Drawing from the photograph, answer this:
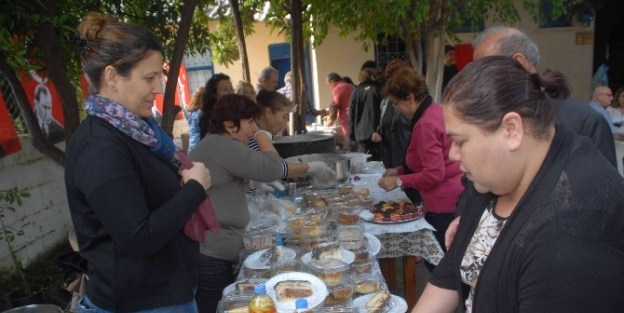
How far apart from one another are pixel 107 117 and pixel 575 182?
1302 mm

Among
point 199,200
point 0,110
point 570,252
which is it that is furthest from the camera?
point 0,110

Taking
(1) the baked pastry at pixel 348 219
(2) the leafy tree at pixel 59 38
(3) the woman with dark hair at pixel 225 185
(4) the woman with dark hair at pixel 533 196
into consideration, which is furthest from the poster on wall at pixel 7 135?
(4) the woman with dark hair at pixel 533 196

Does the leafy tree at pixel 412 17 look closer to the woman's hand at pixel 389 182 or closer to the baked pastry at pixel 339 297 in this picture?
the woman's hand at pixel 389 182

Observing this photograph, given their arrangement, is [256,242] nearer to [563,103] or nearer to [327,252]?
[327,252]

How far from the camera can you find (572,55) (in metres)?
9.82

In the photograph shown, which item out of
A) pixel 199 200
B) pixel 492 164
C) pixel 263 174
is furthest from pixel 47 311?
pixel 492 164

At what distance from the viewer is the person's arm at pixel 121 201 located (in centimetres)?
138

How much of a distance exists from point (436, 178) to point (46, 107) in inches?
148

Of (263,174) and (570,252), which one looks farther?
(263,174)

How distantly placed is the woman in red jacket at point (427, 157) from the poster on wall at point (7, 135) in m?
3.02

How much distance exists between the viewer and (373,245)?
7.62 ft

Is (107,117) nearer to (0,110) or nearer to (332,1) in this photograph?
(0,110)

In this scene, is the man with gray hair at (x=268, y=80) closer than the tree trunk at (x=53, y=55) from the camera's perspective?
No

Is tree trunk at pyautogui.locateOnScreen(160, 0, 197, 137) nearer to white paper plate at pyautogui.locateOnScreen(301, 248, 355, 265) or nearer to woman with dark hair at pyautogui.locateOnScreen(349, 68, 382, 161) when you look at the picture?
white paper plate at pyautogui.locateOnScreen(301, 248, 355, 265)
